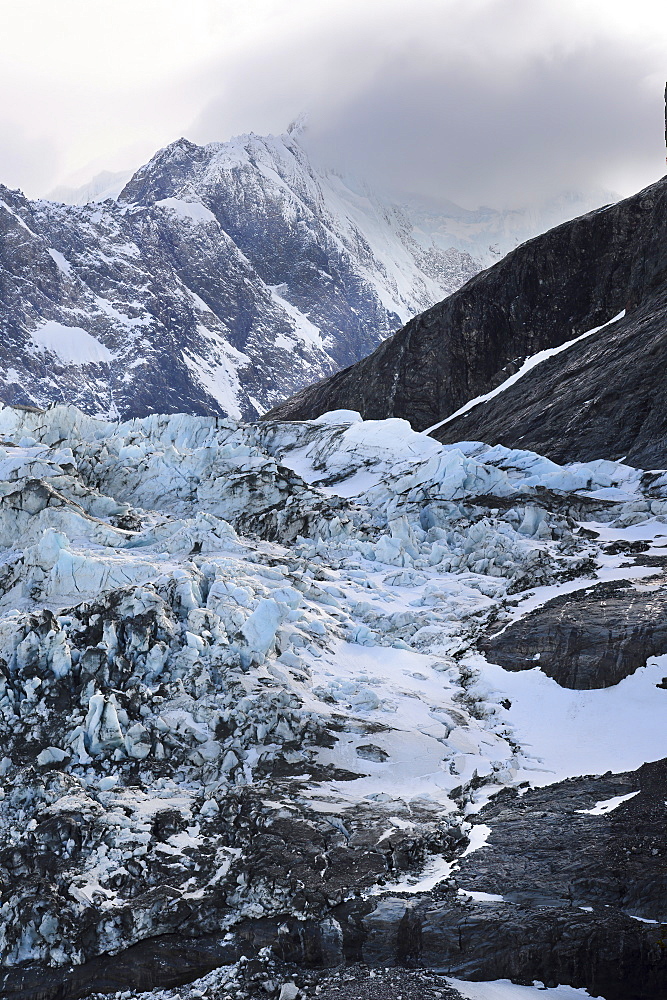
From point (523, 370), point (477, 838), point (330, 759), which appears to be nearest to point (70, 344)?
point (523, 370)

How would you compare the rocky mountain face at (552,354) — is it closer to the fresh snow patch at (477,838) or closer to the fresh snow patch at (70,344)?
the fresh snow patch at (477,838)

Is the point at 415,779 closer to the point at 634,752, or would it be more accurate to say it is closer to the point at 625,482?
the point at 634,752

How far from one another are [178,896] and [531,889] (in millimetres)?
4552

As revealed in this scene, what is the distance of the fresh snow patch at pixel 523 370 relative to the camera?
53013mm

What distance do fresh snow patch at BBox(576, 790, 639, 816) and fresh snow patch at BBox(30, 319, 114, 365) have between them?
7241 inches

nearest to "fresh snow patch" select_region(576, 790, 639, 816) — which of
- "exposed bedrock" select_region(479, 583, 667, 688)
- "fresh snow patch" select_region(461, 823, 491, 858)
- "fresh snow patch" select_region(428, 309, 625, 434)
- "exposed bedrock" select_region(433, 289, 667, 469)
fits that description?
"fresh snow patch" select_region(461, 823, 491, 858)

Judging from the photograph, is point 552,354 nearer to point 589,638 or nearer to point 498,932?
point 589,638

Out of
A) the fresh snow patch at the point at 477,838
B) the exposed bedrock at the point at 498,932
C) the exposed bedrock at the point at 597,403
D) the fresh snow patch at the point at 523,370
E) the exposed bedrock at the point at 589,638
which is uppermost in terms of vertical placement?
the fresh snow patch at the point at 523,370

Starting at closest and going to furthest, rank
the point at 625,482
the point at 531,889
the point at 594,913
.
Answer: the point at 594,913
the point at 531,889
the point at 625,482

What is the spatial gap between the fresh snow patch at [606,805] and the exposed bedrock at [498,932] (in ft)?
2.03

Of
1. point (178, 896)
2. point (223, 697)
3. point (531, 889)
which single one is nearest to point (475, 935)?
point (531, 889)

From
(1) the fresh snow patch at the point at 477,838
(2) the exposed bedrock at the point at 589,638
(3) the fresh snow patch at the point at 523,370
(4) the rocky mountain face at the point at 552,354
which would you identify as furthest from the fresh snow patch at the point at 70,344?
(1) the fresh snow patch at the point at 477,838

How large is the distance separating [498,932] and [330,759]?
16.1 feet

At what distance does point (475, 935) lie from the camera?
984cm
